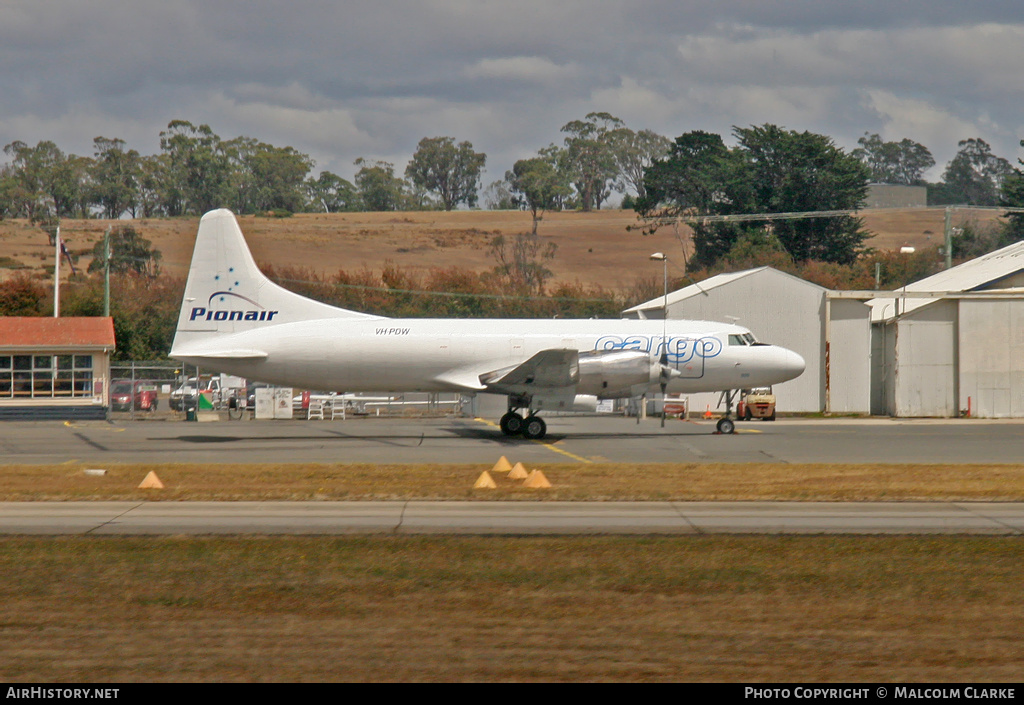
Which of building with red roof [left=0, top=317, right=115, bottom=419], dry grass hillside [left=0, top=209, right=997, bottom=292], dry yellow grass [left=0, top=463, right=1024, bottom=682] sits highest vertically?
dry grass hillside [left=0, top=209, right=997, bottom=292]

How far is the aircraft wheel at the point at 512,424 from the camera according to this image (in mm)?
29250

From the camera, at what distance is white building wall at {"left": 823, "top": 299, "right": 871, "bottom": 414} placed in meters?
47.1

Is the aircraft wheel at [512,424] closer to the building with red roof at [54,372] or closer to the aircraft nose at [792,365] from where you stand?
the aircraft nose at [792,365]

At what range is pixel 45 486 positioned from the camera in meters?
16.5

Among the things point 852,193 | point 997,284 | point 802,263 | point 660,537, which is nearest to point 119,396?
point 660,537

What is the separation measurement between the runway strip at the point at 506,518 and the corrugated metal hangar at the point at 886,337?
31742 mm

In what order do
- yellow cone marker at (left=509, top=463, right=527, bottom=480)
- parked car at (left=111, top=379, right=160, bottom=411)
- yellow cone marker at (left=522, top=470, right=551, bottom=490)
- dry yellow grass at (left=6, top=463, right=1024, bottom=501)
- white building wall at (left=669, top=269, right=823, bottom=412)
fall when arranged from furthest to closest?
parked car at (left=111, top=379, right=160, bottom=411) < white building wall at (left=669, top=269, right=823, bottom=412) < yellow cone marker at (left=509, top=463, right=527, bottom=480) < yellow cone marker at (left=522, top=470, right=551, bottom=490) < dry yellow grass at (left=6, top=463, right=1024, bottom=501)

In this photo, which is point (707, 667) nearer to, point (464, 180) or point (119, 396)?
point (119, 396)

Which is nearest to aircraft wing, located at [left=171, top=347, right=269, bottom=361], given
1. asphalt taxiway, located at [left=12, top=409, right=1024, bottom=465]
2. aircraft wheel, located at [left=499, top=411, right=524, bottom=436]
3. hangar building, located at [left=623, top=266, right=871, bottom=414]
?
asphalt taxiway, located at [left=12, top=409, right=1024, bottom=465]

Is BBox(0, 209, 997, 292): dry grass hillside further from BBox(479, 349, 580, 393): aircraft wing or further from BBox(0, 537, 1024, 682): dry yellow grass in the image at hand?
BBox(0, 537, 1024, 682): dry yellow grass

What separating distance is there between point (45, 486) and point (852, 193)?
299 feet

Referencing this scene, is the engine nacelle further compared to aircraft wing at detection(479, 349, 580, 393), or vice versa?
the engine nacelle

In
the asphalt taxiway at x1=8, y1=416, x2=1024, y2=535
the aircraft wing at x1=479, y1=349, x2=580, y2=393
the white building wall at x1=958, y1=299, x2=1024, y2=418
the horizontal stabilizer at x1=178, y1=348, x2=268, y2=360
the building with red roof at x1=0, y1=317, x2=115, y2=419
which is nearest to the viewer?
the asphalt taxiway at x1=8, y1=416, x2=1024, y2=535

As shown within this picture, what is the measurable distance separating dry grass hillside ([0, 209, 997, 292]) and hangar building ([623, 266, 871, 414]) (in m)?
65.9
